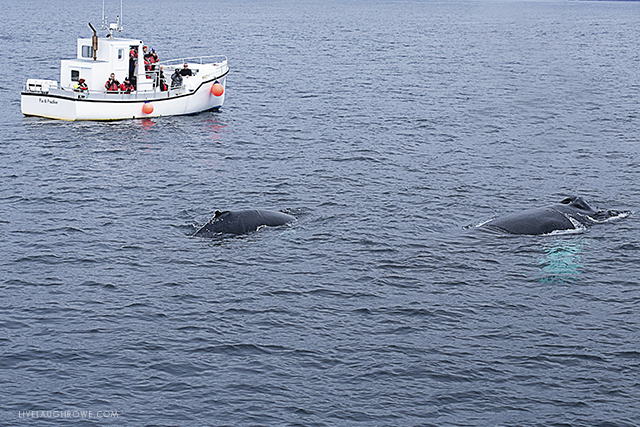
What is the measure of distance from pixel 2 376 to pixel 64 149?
→ 25728 mm

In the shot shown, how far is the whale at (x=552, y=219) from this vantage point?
29516 millimetres

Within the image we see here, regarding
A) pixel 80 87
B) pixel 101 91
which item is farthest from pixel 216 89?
pixel 80 87

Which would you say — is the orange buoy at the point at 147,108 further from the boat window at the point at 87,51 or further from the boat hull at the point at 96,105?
the boat window at the point at 87,51

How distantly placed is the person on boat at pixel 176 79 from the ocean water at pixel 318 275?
230cm

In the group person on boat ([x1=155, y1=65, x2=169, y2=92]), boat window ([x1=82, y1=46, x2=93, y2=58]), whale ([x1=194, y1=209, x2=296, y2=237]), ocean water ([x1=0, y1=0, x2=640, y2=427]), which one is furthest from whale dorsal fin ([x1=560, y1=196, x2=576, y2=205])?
boat window ([x1=82, y1=46, x2=93, y2=58])

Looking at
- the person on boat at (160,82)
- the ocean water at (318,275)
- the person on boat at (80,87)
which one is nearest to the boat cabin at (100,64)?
the person on boat at (80,87)

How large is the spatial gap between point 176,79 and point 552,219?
31031 millimetres

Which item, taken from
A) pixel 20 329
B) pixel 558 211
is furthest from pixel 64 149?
pixel 558 211

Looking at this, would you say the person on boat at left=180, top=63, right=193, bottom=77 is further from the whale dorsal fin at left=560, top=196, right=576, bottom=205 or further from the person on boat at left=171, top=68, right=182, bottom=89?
the whale dorsal fin at left=560, top=196, right=576, bottom=205

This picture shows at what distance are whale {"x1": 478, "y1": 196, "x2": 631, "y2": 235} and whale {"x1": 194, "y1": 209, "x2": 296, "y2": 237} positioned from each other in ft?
26.6

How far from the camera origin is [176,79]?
176 feet

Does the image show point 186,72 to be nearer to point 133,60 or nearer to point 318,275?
point 133,60

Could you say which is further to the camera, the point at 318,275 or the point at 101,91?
the point at 101,91

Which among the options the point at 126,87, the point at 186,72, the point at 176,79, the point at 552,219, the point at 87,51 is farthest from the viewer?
the point at 186,72
